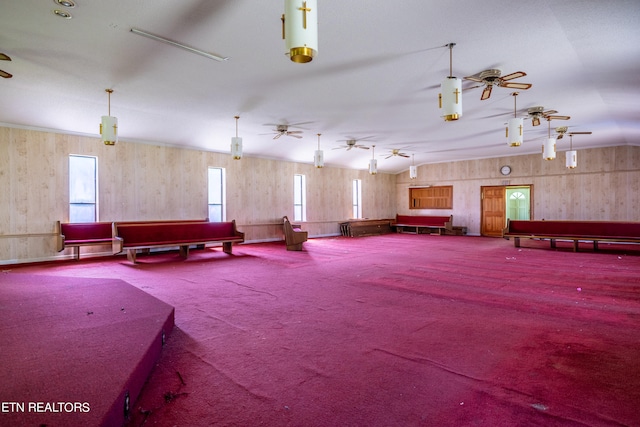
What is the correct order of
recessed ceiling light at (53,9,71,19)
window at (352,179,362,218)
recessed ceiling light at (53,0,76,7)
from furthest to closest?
1. window at (352,179,362,218)
2. recessed ceiling light at (53,9,71,19)
3. recessed ceiling light at (53,0,76,7)

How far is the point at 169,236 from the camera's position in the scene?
7914 mm

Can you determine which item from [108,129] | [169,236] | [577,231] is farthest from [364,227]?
[108,129]

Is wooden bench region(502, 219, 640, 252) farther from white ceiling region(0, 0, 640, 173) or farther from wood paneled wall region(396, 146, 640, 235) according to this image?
wood paneled wall region(396, 146, 640, 235)

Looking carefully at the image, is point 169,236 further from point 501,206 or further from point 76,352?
point 501,206

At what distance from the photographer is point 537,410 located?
6.48 ft

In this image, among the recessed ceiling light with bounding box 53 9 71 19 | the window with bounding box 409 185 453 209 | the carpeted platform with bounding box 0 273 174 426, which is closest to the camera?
the carpeted platform with bounding box 0 273 174 426

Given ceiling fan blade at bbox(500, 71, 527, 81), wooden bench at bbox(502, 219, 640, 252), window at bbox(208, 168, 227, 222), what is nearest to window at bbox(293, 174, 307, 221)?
window at bbox(208, 168, 227, 222)

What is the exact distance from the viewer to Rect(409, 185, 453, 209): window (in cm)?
1464

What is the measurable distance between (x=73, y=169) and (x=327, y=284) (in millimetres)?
6815

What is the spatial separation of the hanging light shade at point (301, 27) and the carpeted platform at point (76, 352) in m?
2.33

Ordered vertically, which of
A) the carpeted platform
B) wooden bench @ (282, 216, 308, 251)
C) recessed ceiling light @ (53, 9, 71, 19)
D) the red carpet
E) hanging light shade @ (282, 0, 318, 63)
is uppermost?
recessed ceiling light @ (53, 9, 71, 19)

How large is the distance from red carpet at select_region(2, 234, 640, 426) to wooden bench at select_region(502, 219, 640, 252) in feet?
10.5

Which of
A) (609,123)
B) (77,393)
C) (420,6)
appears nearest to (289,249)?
(420,6)

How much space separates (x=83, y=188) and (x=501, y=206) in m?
13.6
